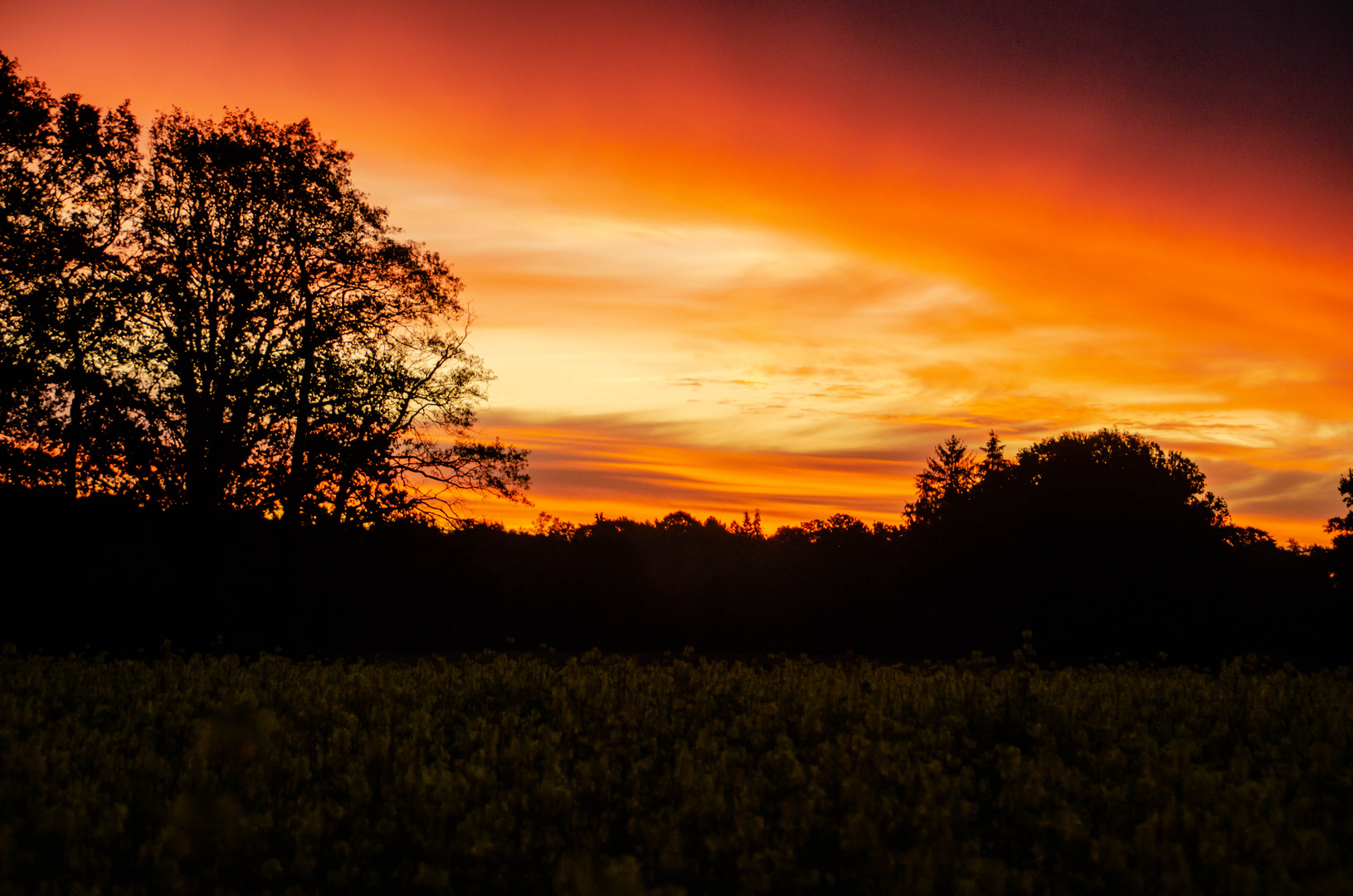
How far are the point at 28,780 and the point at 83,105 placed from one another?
19.8 m

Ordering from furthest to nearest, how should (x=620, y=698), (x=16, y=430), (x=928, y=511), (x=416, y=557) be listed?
(x=928, y=511)
(x=416, y=557)
(x=16, y=430)
(x=620, y=698)

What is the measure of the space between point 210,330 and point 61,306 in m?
2.88

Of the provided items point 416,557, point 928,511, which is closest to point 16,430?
point 416,557

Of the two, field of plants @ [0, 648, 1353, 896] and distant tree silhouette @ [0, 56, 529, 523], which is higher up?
distant tree silhouette @ [0, 56, 529, 523]

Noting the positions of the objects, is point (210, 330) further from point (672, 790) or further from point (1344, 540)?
point (1344, 540)

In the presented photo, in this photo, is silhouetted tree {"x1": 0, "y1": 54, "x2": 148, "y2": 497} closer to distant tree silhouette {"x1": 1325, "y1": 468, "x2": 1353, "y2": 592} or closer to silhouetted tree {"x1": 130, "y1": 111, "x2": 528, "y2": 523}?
silhouetted tree {"x1": 130, "y1": 111, "x2": 528, "y2": 523}

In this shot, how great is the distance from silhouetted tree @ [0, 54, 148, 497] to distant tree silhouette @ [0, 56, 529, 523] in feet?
0.12

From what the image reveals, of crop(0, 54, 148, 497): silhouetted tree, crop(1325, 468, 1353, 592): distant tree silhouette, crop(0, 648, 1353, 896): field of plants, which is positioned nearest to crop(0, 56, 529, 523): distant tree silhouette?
crop(0, 54, 148, 497): silhouetted tree

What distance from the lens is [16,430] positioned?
19.2 metres

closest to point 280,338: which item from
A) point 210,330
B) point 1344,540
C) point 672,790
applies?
point 210,330

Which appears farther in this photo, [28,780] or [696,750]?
[696,750]

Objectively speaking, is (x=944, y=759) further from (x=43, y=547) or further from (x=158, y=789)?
(x=43, y=547)

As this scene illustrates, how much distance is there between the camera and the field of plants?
5.45 metres

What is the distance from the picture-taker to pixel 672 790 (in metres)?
7.16
